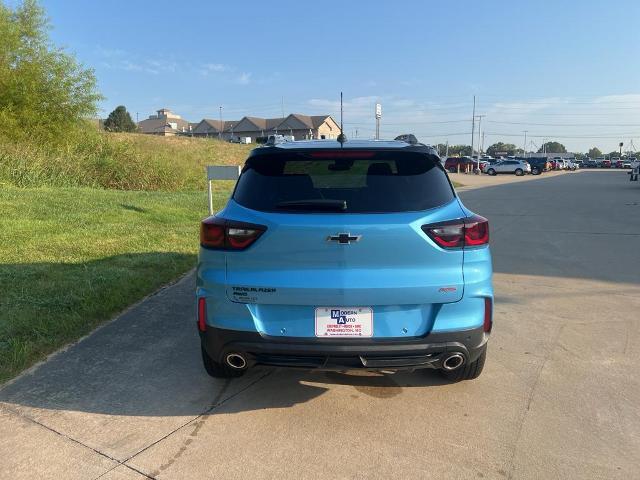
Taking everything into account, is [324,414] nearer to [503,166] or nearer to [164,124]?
[503,166]

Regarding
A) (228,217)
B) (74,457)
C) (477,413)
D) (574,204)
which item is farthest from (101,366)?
(574,204)

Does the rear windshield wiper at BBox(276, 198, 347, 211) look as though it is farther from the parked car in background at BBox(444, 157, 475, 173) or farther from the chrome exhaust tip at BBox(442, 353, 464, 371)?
the parked car in background at BBox(444, 157, 475, 173)

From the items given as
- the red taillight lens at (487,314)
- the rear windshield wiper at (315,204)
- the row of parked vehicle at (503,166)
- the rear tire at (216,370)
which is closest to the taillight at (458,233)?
the red taillight lens at (487,314)

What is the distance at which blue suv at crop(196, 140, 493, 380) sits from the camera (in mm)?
2826

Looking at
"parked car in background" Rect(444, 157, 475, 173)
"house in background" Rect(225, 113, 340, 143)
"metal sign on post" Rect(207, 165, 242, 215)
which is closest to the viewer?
"metal sign on post" Rect(207, 165, 242, 215)

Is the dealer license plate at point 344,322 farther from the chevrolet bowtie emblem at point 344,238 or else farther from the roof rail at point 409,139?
the roof rail at point 409,139

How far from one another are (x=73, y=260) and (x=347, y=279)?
17.0 feet

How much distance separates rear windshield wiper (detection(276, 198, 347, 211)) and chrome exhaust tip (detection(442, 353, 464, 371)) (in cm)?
107

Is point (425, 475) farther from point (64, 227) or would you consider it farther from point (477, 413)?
point (64, 227)

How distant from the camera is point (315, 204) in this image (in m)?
2.92

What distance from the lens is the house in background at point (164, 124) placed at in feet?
394

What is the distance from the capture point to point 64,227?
340 inches

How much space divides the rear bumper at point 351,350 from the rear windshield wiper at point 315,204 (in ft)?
2.46

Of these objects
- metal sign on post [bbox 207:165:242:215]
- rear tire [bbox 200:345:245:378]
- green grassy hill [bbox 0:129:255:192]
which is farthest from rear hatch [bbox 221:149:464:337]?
green grassy hill [bbox 0:129:255:192]
